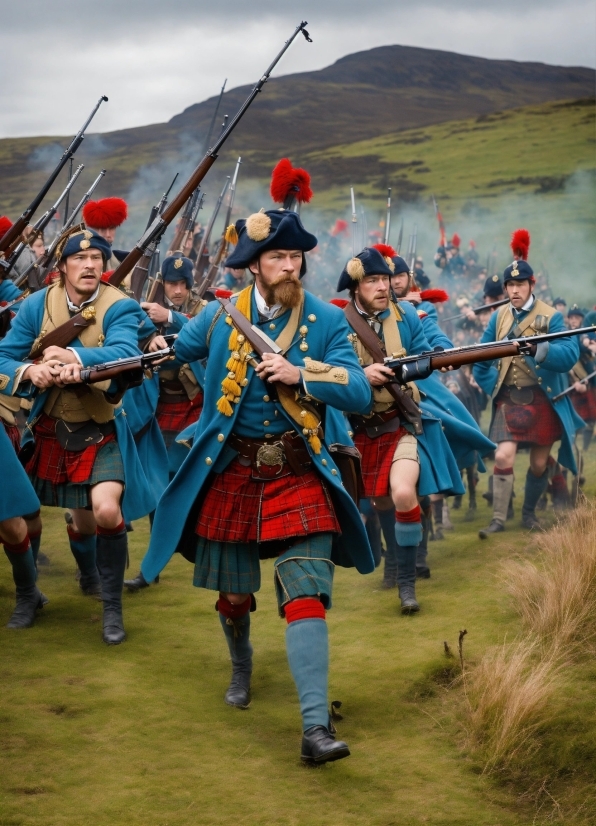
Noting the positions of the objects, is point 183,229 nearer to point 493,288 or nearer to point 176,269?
point 176,269

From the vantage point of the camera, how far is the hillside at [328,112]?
84.1 feet

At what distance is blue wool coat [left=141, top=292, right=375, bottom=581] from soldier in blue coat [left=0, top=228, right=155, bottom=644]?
87 centimetres

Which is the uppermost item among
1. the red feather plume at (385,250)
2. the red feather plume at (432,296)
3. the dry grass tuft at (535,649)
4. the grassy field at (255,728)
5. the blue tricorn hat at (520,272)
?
the red feather plume at (385,250)

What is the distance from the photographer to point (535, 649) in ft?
17.3

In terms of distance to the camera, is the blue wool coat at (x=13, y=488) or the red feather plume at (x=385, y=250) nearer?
the blue wool coat at (x=13, y=488)

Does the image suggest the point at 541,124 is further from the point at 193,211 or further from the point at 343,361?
the point at 343,361

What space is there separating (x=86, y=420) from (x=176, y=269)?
2.55 meters

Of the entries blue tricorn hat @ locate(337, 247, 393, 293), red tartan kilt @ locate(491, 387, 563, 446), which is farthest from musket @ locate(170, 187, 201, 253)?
blue tricorn hat @ locate(337, 247, 393, 293)

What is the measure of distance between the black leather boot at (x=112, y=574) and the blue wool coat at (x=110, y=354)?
204mm

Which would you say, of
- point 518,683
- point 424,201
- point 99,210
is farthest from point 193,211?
point 424,201

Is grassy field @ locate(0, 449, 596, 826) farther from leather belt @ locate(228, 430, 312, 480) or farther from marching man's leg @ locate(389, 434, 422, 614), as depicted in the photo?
leather belt @ locate(228, 430, 312, 480)

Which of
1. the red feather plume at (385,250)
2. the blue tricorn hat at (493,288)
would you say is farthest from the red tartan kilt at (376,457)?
the blue tricorn hat at (493,288)

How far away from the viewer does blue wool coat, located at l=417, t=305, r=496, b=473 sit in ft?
23.7

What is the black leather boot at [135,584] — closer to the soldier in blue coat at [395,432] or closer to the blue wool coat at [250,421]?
the soldier in blue coat at [395,432]
